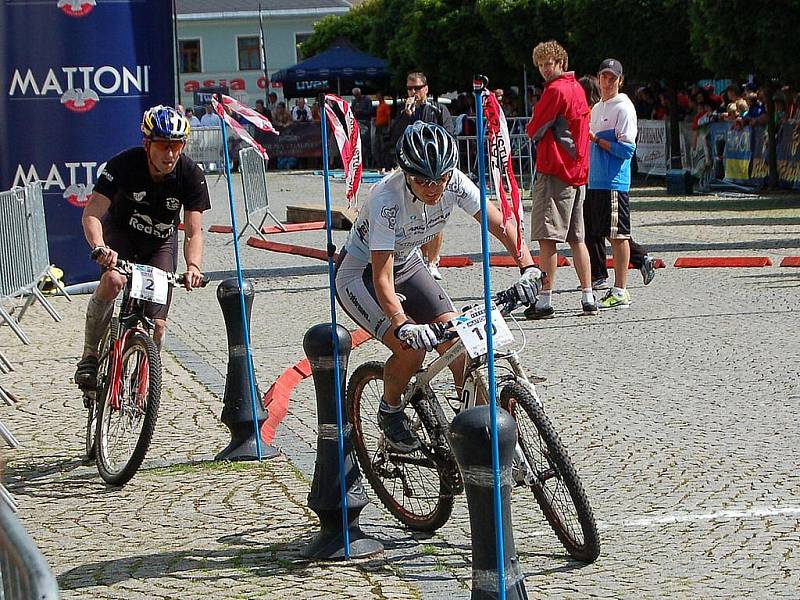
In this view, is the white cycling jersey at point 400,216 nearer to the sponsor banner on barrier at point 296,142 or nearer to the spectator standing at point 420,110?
the spectator standing at point 420,110

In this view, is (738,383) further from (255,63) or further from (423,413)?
(255,63)

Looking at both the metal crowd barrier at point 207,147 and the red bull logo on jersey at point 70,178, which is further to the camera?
the metal crowd barrier at point 207,147

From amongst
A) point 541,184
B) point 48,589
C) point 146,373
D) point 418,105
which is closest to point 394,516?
point 146,373

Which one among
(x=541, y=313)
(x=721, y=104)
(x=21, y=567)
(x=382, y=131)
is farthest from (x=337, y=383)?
(x=382, y=131)

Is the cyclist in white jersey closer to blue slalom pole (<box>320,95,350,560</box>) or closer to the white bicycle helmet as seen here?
the white bicycle helmet

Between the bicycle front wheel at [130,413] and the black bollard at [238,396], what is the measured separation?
0.58 m

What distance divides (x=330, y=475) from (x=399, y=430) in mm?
371

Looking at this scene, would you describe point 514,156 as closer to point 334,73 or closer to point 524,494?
point 334,73

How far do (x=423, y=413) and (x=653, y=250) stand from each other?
38.3 ft

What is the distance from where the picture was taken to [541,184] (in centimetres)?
A: 1248

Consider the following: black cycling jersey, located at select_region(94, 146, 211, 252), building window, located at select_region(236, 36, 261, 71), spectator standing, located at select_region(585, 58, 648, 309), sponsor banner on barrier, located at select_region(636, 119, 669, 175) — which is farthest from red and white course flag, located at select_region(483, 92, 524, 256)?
building window, located at select_region(236, 36, 261, 71)

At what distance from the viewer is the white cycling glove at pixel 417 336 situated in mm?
5500

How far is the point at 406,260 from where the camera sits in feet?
20.8

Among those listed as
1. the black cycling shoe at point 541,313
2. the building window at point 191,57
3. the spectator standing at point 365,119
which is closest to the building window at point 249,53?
the building window at point 191,57
